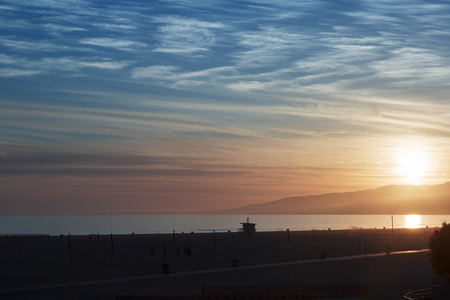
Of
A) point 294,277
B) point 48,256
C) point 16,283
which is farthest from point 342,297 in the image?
point 48,256

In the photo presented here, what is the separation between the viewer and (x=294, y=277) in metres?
42.8

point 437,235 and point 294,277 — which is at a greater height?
point 437,235

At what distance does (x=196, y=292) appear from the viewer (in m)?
34.9

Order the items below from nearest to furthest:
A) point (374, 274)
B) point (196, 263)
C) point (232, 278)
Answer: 1. point (232, 278)
2. point (374, 274)
3. point (196, 263)

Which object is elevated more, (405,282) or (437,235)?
(437,235)

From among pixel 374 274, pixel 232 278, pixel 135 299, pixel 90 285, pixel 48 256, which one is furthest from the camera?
pixel 48 256

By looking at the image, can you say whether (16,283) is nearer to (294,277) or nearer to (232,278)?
(232,278)

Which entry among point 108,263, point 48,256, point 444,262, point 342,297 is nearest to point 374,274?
point 444,262

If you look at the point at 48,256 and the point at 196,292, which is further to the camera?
the point at 48,256

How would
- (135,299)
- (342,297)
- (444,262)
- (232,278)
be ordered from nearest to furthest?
1. (135,299)
2. (342,297)
3. (444,262)
4. (232,278)

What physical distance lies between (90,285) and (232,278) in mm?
9686

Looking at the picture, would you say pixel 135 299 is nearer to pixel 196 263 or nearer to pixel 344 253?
pixel 196 263

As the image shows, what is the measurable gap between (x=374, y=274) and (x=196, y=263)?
1688 cm

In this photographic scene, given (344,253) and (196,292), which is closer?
(196,292)
